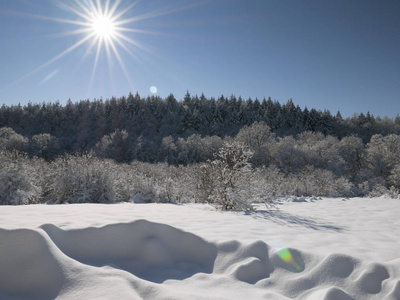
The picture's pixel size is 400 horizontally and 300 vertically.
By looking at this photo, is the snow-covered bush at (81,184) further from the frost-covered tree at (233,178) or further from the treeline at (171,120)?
the treeline at (171,120)

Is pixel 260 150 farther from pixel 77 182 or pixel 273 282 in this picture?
Result: pixel 273 282

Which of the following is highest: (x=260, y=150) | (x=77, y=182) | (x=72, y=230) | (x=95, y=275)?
(x=260, y=150)

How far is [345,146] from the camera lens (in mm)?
34094

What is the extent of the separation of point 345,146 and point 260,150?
1265 centimetres

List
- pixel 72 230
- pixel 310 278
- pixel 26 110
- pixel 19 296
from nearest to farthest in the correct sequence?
pixel 19 296 < pixel 310 278 < pixel 72 230 < pixel 26 110

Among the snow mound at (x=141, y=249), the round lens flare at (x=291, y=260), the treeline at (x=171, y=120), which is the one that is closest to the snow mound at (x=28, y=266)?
the snow mound at (x=141, y=249)

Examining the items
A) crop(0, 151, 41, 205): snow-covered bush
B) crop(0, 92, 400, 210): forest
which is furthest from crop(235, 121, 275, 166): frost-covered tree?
crop(0, 151, 41, 205): snow-covered bush

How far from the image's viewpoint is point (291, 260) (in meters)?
2.40

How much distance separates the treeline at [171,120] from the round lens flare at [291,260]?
5161 cm

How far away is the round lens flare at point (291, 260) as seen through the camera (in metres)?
2.26

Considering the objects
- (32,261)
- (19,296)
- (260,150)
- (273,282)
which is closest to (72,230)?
(32,261)

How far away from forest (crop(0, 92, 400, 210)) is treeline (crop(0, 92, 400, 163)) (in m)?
0.28

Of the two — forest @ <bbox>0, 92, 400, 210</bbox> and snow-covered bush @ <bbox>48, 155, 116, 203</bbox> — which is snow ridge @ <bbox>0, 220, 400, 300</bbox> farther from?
snow-covered bush @ <bbox>48, 155, 116, 203</bbox>

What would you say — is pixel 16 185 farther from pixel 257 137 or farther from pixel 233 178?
pixel 257 137
